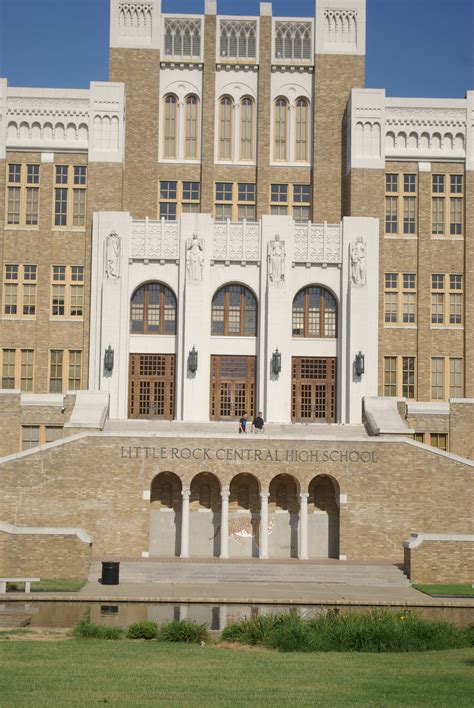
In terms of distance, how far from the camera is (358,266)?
52875mm

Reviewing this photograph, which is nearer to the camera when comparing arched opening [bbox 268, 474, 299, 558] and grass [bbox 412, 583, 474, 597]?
grass [bbox 412, 583, 474, 597]

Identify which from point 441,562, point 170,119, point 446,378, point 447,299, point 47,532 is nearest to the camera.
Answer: point 47,532

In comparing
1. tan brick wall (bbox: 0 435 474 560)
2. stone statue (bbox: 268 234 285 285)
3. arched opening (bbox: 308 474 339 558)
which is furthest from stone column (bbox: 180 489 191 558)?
stone statue (bbox: 268 234 285 285)

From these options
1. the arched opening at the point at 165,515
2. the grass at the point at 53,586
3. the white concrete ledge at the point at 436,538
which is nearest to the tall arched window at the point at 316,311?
the arched opening at the point at 165,515

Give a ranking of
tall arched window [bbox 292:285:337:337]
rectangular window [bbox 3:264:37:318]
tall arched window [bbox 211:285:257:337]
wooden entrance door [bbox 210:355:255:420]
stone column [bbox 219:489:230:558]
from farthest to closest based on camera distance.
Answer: rectangular window [bbox 3:264:37:318]
tall arched window [bbox 292:285:337:337]
tall arched window [bbox 211:285:257:337]
wooden entrance door [bbox 210:355:255:420]
stone column [bbox 219:489:230:558]

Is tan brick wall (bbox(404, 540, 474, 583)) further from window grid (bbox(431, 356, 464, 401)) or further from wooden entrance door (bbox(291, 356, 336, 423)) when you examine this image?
window grid (bbox(431, 356, 464, 401))

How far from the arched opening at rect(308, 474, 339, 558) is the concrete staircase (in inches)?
130

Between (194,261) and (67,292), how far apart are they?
23.4ft

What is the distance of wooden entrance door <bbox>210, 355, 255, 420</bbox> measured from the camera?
53281 millimetres

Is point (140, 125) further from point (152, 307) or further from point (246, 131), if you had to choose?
point (152, 307)

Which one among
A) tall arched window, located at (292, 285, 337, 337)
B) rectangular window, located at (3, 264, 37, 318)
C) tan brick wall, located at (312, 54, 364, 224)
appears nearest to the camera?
tall arched window, located at (292, 285, 337, 337)

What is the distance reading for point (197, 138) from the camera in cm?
5862

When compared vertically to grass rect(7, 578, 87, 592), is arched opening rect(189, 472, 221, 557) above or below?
above

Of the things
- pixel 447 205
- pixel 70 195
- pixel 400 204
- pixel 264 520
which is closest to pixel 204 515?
pixel 264 520
